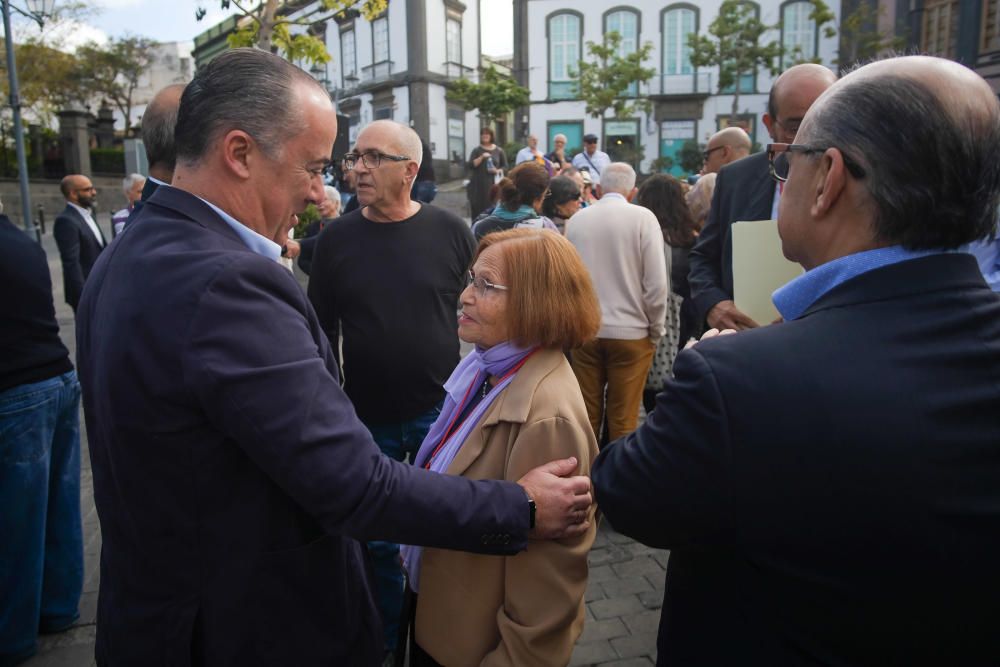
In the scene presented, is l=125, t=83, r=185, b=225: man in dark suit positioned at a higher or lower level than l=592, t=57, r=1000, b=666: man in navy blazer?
higher

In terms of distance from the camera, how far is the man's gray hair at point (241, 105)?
60.2 inches

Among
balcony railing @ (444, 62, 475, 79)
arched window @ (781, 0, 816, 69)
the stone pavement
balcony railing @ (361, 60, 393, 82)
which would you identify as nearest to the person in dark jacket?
the stone pavement

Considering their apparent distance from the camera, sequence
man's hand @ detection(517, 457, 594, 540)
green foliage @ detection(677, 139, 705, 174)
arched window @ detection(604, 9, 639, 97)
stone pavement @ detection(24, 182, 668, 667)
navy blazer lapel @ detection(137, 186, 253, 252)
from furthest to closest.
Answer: arched window @ detection(604, 9, 639, 97), green foliage @ detection(677, 139, 705, 174), stone pavement @ detection(24, 182, 668, 667), man's hand @ detection(517, 457, 594, 540), navy blazer lapel @ detection(137, 186, 253, 252)

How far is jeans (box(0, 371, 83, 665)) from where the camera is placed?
9.50 ft

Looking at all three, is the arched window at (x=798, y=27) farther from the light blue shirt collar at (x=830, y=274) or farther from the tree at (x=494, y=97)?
the light blue shirt collar at (x=830, y=274)

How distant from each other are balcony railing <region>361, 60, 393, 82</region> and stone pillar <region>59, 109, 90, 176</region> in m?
16.6

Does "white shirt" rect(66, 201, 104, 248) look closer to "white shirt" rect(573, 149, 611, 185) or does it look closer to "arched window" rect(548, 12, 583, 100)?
"white shirt" rect(573, 149, 611, 185)

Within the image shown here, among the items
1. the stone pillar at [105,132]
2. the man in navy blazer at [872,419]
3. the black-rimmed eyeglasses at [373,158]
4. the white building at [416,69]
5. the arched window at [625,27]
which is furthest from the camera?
the arched window at [625,27]

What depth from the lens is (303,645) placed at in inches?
60.3

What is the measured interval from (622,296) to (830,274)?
10.6 ft

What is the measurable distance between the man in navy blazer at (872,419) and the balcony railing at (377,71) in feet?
127

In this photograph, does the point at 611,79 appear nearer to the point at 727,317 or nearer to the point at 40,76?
the point at 40,76

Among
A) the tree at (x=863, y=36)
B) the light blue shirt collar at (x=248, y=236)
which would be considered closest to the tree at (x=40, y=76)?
the light blue shirt collar at (x=248, y=236)

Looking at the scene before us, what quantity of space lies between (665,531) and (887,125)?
744mm
